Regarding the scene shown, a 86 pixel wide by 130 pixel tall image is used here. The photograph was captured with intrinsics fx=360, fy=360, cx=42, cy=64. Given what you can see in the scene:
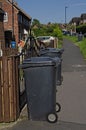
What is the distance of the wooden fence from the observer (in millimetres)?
6849

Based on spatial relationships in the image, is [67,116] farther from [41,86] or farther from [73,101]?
[73,101]

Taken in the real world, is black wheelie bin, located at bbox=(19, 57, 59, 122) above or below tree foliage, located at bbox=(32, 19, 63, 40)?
below

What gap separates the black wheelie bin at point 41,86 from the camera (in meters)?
6.91

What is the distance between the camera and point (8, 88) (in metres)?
6.91

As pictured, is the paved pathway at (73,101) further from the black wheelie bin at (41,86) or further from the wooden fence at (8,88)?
the wooden fence at (8,88)

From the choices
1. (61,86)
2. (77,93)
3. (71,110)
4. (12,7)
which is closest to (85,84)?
(61,86)

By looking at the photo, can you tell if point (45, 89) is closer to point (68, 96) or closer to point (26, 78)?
point (26, 78)

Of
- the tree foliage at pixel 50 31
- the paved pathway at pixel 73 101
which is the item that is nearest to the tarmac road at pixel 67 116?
the paved pathway at pixel 73 101

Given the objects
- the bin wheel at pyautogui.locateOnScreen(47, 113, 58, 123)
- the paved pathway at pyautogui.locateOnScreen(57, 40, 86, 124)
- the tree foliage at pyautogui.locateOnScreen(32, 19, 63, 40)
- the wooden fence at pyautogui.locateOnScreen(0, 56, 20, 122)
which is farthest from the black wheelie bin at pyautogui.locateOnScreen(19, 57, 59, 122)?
the tree foliage at pyautogui.locateOnScreen(32, 19, 63, 40)

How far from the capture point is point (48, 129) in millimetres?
6535

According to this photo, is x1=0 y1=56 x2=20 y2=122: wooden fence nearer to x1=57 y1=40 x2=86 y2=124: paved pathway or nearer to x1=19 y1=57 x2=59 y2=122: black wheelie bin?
x1=19 y1=57 x2=59 y2=122: black wheelie bin

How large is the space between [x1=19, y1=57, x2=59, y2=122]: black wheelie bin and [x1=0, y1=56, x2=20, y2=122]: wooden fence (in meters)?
0.23

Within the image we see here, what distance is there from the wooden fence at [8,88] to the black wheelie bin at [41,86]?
226 millimetres

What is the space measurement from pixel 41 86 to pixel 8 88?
635mm
